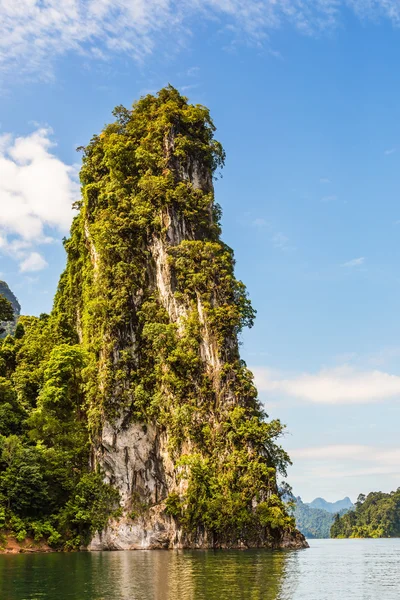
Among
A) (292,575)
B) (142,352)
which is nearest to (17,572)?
(292,575)

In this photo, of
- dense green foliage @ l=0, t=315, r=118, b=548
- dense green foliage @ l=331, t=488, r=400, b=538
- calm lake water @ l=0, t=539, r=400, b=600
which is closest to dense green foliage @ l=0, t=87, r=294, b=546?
dense green foliage @ l=0, t=315, r=118, b=548

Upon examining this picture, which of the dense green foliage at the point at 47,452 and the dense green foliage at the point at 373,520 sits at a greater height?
the dense green foliage at the point at 47,452

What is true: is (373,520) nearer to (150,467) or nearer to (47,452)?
(150,467)

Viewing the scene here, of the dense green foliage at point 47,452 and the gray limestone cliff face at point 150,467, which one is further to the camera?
the gray limestone cliff face at point 150,467

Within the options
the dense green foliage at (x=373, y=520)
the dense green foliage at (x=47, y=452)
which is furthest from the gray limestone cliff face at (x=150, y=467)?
the dense green foliage at (x=373, y=520)

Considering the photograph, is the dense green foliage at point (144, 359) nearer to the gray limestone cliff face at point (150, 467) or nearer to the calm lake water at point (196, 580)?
the gray limestone cliff face at point (150, 467)

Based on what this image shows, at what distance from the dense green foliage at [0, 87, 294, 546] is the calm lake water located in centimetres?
1262

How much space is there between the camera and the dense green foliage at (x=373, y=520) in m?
111

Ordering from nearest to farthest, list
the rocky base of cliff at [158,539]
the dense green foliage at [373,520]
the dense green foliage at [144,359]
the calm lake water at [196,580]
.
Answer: the calm lake water at [196,580]
the rocky base of cliff at [158,539]
the dense green foliage at [144,359]
the dense green foliage at [373,520]

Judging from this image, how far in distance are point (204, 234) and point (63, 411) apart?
19.0 m

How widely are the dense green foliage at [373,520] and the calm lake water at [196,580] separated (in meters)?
87.4

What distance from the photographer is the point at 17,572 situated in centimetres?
2506

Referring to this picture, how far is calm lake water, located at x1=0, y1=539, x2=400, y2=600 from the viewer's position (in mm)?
17766

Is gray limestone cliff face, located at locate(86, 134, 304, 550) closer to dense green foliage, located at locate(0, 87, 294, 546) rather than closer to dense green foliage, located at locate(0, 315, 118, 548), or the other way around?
dense green foliage, located at locate(0, 87, 294, 546)
